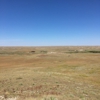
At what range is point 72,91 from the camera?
11484 mm

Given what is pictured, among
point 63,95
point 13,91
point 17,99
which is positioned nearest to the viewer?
point 17,99

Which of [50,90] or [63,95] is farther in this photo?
[50,90]

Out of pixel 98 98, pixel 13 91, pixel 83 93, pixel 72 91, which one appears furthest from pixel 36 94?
pixel 98 98

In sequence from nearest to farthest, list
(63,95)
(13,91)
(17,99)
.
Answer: (17,99), (63,95), (13,91)

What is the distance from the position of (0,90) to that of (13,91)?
4.15ft

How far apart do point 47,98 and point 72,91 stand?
9.09ft

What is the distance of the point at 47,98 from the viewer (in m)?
9.75

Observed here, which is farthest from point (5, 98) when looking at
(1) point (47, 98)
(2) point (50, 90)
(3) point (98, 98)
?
(3) point (98, 98)

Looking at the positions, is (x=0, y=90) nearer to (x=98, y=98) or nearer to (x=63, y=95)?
(x=63, y=95)

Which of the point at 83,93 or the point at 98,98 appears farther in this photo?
the point at 83,93

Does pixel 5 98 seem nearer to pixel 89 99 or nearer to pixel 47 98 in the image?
pixel 47 98

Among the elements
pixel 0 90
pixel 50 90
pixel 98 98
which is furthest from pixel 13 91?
→ pixel 98 98

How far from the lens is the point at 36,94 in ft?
35.2

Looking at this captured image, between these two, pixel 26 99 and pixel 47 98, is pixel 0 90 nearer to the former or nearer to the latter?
pixel 26 99
